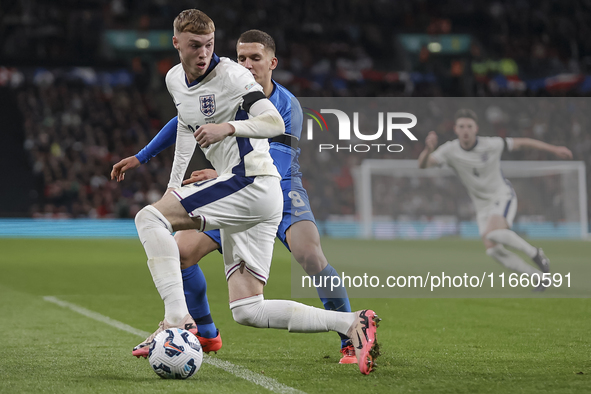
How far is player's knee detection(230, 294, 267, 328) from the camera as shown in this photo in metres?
4.38

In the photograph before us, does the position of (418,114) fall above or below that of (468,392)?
above

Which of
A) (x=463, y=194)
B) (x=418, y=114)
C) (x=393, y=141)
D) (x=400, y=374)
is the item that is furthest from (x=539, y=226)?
(x=400, y=374)

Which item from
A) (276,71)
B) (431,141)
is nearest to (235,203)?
(431,141)

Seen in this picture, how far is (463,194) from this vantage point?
34.2 feet

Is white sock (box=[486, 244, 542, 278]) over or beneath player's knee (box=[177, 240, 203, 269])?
beneath

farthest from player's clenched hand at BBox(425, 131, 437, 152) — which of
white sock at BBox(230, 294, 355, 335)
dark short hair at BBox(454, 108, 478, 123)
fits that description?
white sock at BBox(230, 294, 355, 335)

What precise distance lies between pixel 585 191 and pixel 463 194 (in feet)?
8.05

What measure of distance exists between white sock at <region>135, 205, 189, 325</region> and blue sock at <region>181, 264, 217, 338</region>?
1.03m

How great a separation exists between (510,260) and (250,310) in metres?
5.19

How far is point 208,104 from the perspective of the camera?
4.14 metres

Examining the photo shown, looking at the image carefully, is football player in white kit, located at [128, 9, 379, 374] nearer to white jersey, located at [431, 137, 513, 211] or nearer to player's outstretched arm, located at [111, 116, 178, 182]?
player's outstretched arm, located at [111, 116, 178, 182]

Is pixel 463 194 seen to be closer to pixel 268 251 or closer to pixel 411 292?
pixel 411 292

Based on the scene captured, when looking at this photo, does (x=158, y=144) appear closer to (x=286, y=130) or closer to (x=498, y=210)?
(x=286, y=130)

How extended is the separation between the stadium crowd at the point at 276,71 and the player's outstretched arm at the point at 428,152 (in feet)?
47.3
